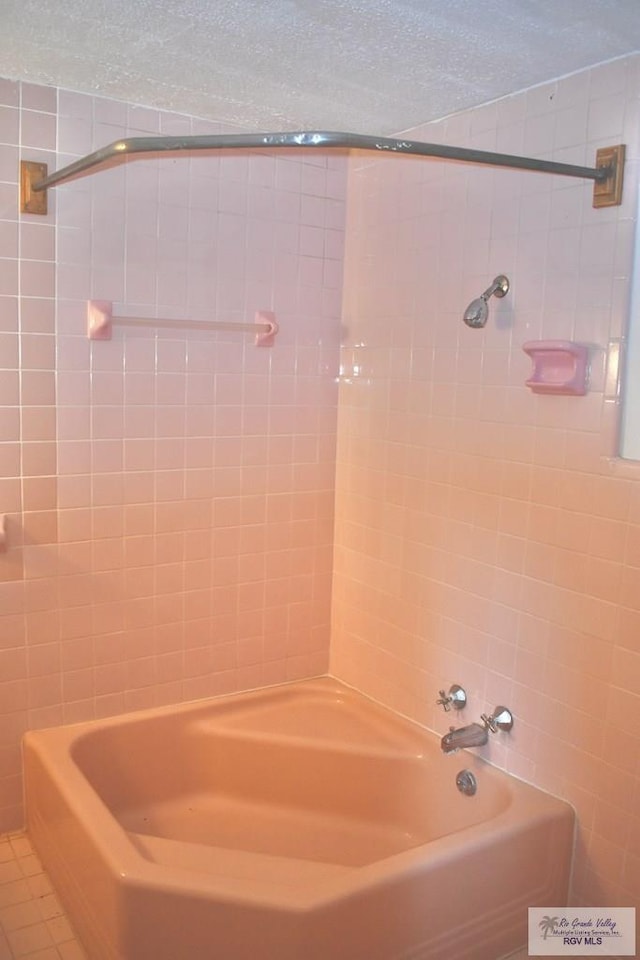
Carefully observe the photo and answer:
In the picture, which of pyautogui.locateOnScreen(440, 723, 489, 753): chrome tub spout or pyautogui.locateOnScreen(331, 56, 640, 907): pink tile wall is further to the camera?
pyautogui.locateOnScreen(440, 723, 489, 753): chrome tub spout

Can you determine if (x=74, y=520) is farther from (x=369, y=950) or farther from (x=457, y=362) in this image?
(x=369, y=950)

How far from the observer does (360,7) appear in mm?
1514

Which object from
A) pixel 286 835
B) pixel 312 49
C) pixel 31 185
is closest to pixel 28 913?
pixel 286 835

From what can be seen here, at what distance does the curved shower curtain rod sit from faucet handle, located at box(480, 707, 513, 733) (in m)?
1.26

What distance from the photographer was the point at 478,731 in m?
2.10

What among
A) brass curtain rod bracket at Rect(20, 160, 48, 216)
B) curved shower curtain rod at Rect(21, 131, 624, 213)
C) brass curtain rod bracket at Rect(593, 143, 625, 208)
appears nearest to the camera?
curved shower curtain rod at Rect(21, 131, 624, 213)

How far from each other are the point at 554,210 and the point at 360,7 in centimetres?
66

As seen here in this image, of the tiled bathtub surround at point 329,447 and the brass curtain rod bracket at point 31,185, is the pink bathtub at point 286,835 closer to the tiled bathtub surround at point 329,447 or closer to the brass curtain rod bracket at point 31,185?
the tiled bathtub surround at point 329,447

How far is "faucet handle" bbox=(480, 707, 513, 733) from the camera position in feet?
6.75

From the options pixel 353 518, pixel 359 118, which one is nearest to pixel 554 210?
pixel 359 118

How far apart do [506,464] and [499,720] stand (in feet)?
2.18

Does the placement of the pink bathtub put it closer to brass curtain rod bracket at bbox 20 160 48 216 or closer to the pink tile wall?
the pink tile wall

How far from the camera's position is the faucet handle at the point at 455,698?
218 cm

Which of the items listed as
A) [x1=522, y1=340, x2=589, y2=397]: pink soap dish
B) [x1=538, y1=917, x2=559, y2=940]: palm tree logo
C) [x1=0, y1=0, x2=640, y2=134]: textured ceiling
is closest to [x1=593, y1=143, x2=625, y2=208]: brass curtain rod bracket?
[x1=0, y1=0, x2=640, y2=134]: textured ceiling
